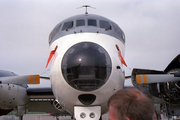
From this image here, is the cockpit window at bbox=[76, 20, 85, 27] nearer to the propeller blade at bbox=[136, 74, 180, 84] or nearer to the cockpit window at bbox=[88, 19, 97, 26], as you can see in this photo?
the cockpit window at bbox=[88, 19, 97, 26]

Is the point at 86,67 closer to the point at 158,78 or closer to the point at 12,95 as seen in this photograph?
the point at 158,78

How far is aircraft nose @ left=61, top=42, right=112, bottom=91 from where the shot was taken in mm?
5211

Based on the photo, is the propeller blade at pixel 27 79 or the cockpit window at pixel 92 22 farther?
the cockpit window at pixel 92 22

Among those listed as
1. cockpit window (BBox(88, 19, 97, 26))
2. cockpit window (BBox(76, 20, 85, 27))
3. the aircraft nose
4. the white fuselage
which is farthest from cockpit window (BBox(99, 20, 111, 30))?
the aircraft nose

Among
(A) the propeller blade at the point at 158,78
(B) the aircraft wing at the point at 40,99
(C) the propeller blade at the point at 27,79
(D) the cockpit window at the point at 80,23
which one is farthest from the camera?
(B) the aircraft wing at the point at 40,99

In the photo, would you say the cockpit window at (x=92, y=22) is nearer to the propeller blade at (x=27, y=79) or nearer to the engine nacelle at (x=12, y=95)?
the propeller blade at (x=27, y=79)

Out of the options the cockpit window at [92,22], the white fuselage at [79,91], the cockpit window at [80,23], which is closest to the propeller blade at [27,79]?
the white fuselage at [79,91]

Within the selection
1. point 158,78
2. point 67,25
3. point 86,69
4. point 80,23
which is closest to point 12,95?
point 67,25

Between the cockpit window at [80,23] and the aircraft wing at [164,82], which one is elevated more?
the cockpit window at [80,23]

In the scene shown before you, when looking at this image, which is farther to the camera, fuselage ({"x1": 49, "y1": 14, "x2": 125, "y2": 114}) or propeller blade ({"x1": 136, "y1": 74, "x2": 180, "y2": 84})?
propeller blade ({"x1": 136, "y1": 74, "x2": 180, "y2": 84})

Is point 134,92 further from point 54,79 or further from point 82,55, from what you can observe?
point 54,79

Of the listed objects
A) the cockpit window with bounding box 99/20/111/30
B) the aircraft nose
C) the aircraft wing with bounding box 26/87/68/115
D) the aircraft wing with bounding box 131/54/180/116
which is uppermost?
the cockpit window with bounding box 99/20/111/30

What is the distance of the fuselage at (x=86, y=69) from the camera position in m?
5.26

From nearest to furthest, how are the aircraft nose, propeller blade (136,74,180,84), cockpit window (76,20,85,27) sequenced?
1. the aircraft nose
2. propeller blade (136,74,180,84)
3. cockpit window (76,20,85,27)
